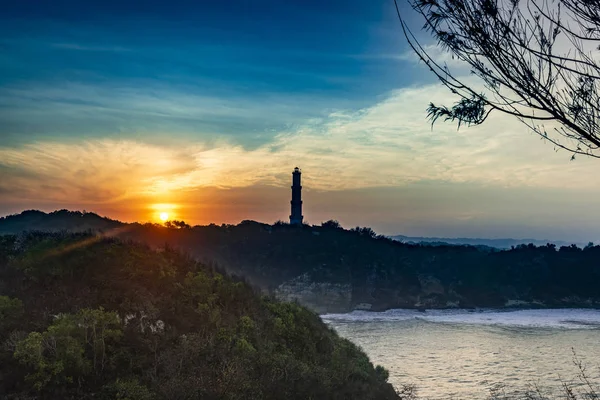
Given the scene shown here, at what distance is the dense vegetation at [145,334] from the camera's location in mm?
12148

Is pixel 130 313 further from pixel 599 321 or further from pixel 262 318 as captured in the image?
pixel 599 321

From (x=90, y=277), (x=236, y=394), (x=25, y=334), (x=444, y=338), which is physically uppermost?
(x=90, y=277)

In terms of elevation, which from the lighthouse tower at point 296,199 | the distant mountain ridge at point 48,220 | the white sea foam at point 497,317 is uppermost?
the lighthouse tower at point 296,199

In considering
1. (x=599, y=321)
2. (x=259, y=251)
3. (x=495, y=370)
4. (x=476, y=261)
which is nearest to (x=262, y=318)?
(x=495, y=370)

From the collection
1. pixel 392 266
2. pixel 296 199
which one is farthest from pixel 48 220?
pixel 392 266

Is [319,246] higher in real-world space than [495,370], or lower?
higher

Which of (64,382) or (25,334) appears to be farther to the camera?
(25,334)

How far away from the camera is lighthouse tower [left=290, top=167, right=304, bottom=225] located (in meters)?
104

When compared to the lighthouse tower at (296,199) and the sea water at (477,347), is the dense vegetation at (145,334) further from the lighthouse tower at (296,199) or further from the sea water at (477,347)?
the lighthouse tower at (296,199)

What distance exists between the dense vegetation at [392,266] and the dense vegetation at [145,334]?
217 ft

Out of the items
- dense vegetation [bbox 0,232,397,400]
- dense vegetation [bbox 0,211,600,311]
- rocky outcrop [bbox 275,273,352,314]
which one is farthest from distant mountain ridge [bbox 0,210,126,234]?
dense vegetation [bbox 0,232,397,400]

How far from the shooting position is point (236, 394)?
1294cm

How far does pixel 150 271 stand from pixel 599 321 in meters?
75.5

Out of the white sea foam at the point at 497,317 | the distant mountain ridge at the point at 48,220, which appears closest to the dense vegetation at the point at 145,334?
the distant mountain ridge at the point at 48,220
